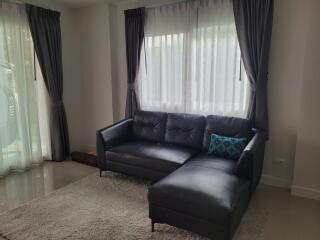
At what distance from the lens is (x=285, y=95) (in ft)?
9.64

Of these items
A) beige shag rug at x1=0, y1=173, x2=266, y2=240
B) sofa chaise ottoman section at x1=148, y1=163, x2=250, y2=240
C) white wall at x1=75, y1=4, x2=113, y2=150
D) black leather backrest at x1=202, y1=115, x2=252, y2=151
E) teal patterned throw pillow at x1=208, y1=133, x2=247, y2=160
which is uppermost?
white wall at x1=75, y1=4, x2=113, y2=150

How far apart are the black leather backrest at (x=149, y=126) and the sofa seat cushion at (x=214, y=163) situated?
78 cm

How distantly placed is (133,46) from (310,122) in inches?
104

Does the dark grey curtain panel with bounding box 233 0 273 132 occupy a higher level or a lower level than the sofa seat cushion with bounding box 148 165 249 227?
higher

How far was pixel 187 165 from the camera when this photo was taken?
260 centimetres

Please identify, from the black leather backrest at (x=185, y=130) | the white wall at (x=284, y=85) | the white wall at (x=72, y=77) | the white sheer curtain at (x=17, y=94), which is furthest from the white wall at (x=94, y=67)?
the white wall at (x=284, y=85)

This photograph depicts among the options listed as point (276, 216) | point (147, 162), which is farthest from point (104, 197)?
point (276, 216)

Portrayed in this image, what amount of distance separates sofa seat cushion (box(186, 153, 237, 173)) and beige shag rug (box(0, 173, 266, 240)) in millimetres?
499

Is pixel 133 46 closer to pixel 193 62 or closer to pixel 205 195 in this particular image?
pixel 193 62

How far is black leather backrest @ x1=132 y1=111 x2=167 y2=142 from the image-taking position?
11.5 feet

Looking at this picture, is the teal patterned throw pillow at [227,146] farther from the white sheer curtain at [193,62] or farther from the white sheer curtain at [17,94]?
the white sheer curtain at [17,94]

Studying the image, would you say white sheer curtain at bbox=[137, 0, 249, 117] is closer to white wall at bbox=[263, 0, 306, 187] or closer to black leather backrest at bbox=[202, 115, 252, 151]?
black leather backrest at bbox=[202, 115, 252, 151]

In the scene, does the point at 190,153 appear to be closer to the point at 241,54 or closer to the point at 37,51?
the point at 241,54

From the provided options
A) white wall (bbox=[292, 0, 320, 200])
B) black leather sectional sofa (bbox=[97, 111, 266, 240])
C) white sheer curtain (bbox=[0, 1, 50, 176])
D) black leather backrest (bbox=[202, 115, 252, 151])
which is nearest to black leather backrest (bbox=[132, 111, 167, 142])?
black leather sectional sofa (bbox=[97, 111, 266, 240])
